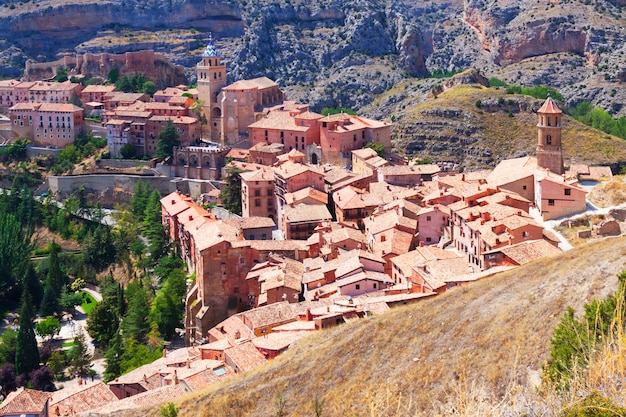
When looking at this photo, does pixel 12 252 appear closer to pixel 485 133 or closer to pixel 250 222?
pixel 250 222

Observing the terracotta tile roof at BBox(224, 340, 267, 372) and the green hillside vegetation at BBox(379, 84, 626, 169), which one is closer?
the terracotta tile roof at BBox(224, 340, 267, 372)

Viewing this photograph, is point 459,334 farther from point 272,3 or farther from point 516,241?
point 272,3

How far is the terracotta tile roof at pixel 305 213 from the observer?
154 feet

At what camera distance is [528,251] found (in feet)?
111

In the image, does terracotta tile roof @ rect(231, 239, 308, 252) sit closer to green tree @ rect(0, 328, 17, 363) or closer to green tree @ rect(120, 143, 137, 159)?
green tree @ rect(0, 328, 17, 363)

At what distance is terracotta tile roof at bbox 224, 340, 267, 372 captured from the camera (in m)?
31.2

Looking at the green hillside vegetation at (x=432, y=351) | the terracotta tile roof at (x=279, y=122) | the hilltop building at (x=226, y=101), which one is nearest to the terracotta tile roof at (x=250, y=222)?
the terracotta tile roof at (x=279, y=122)

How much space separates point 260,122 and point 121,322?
776 inches

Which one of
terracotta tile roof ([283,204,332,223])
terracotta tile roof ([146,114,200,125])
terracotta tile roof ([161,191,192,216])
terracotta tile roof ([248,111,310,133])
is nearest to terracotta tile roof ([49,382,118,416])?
terracotta tile roof ([283,204,332,223])

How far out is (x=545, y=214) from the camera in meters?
39.2

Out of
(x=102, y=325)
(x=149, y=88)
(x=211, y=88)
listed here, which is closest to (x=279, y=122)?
(x=211, y=88)

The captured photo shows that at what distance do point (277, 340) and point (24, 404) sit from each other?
8828 mm

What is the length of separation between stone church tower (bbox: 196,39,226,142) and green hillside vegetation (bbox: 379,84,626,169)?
492 inches

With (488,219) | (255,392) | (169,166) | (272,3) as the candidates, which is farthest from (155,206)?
(272,3)
